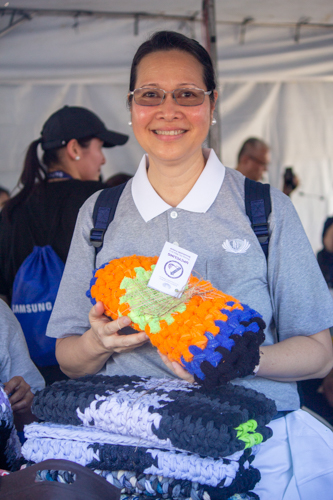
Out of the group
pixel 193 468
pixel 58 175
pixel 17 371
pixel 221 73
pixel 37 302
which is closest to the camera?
pixel 193 468

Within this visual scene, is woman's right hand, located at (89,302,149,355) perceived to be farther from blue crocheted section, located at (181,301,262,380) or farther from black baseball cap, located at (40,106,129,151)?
black baseball cap, located at (40,106,129,151)

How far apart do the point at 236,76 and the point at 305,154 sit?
108 centimetres

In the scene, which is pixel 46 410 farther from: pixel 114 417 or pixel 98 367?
pixel 98 367

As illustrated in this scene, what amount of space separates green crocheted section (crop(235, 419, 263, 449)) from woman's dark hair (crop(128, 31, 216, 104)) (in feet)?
3.49

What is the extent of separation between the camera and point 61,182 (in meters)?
2.38

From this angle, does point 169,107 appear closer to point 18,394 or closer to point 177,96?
point 177,96

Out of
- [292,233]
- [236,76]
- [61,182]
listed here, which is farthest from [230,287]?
[236,76]

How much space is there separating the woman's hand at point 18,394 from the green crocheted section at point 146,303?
61 cm

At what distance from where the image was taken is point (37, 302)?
2078 mm

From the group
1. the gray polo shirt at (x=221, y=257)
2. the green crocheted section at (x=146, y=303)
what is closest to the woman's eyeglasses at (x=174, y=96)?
the gray polo shirt at (x=221, y=257)

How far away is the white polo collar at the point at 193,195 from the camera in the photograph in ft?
4.85

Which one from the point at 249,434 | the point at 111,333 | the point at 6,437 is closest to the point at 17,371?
the point at 6,437

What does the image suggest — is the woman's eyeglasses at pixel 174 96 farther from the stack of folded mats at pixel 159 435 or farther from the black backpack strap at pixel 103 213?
the stack of folded mats at pixel 159 435

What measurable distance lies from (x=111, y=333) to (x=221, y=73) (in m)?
3.54
